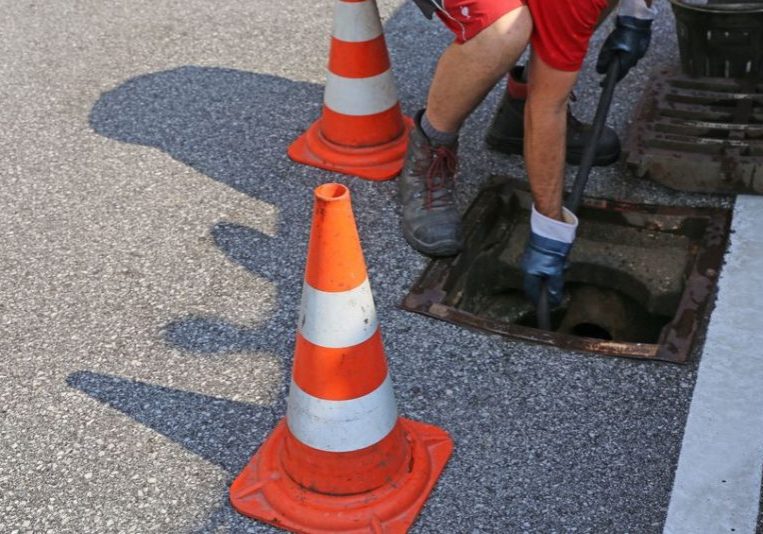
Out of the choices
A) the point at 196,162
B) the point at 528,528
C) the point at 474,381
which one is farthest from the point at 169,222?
the point at 528,528

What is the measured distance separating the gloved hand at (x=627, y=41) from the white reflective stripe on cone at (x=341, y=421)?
1.45 m

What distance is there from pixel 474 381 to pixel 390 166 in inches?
43.3

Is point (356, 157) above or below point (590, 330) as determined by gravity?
above

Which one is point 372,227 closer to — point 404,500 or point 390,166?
point 390,166

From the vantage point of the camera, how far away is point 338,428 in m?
2.22

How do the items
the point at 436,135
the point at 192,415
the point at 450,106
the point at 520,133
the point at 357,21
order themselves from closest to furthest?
the point at 192,415 → the point at 450,106 → the point at 436,135 → the point at 357,21 → the point at 520,133

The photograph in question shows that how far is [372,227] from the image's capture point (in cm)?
321

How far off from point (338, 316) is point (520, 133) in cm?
156

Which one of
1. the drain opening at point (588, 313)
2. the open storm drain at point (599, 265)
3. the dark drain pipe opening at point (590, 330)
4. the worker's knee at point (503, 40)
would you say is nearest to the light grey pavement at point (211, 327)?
the open storm drain at point (599, 265)

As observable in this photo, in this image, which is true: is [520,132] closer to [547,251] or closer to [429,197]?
[429,197]

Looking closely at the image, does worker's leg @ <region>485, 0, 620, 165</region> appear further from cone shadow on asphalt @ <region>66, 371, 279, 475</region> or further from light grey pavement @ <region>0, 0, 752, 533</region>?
cone shadow on asphalt @ <region>66, 371, 279, 475</region>

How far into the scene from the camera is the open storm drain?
305 centimetres

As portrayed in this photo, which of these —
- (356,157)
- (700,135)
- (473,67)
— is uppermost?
(473,67)

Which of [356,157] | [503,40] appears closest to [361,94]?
[356,157]
